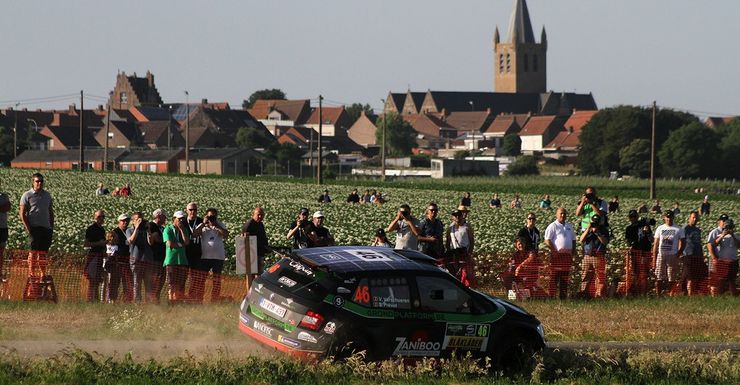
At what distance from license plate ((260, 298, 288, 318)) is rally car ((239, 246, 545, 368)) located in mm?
11

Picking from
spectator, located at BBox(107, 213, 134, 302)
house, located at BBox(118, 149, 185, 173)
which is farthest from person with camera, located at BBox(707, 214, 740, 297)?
house, located at BBox(118, 149, 185, 173)

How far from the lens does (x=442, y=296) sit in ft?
48.6

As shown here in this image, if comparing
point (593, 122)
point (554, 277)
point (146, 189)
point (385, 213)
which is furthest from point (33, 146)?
point (554, 277)

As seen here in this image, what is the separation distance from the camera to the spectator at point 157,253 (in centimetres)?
2023

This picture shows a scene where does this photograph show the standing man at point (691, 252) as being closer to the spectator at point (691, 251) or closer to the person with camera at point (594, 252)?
the spectator at point (691, 251)

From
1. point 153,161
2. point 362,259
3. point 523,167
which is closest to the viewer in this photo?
point 362,259

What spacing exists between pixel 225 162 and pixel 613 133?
46939 millimetres

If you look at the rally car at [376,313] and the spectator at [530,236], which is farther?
the spectator at [530,236]

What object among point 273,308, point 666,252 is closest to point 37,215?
point 273,308

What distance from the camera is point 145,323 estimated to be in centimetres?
1664

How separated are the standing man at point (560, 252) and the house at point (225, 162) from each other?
10928 centimetres

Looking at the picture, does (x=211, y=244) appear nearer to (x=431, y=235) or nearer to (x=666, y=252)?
(x=431, y=235)

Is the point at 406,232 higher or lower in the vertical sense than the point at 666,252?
higher

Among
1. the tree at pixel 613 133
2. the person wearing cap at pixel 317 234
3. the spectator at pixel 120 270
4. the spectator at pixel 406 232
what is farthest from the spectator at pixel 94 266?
the tree at pixel 613 133
